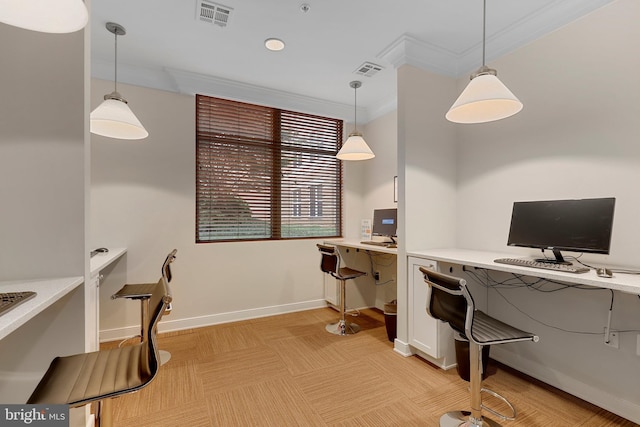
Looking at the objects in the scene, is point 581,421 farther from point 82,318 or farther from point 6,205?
point 6,205

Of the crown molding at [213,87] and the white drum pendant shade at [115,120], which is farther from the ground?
the crown molding at [213,87]

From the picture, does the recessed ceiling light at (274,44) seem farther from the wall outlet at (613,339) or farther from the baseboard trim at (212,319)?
the wall outlet at (613,339)

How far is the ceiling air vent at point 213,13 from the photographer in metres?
2.29

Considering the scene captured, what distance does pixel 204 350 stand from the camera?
2.93 meters

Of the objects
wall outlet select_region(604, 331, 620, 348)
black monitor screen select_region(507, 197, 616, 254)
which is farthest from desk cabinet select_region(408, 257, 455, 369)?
wall outlet select_region(604, 331, 620, 348)

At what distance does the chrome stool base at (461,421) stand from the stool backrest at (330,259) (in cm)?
169

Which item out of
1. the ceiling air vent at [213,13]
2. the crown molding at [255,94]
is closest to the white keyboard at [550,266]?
the ceiling air vent at [213,13]

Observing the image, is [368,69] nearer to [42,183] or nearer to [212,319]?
[42,183]

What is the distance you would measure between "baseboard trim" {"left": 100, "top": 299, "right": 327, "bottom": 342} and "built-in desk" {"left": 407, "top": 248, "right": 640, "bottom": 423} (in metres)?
1.75

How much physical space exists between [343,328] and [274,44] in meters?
3.04

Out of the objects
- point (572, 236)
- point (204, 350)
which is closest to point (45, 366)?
point (204, 350)

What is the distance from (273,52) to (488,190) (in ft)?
8.19

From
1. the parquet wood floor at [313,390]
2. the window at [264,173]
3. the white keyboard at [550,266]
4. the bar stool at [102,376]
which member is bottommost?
the parquet wood floor at [313,390]

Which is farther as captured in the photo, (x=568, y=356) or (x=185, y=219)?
(x=185, y=219)
